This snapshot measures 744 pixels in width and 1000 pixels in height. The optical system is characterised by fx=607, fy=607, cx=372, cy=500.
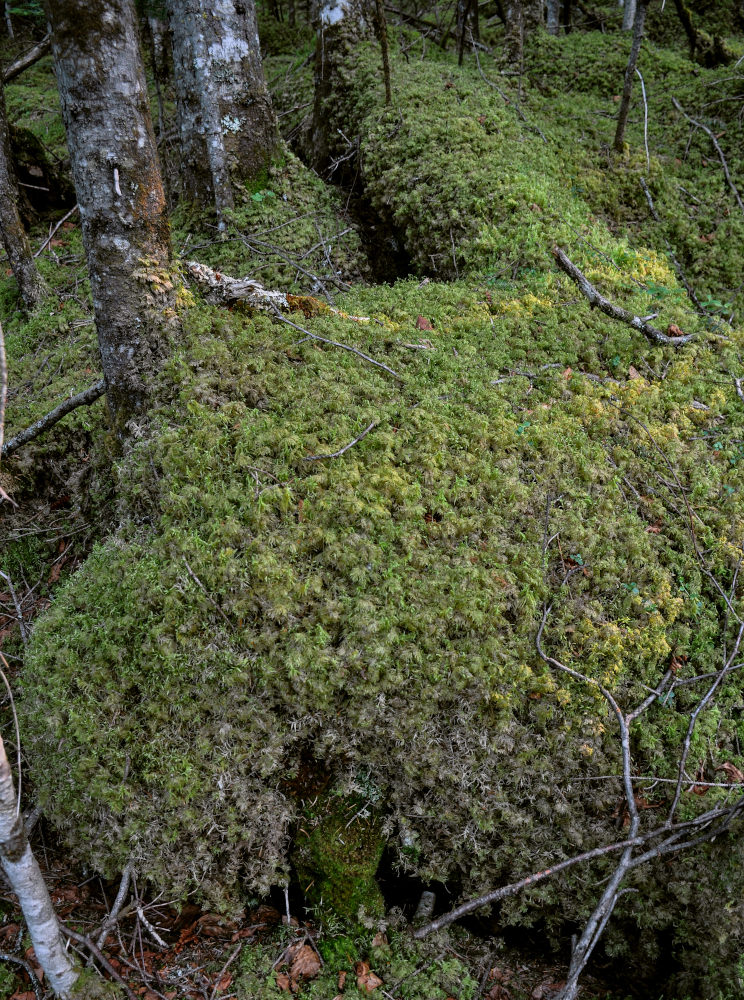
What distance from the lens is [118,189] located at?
3057 millimetres

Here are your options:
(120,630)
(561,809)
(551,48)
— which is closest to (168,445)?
(120,630)

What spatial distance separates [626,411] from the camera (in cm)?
381

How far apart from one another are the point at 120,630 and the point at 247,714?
2.49 feet

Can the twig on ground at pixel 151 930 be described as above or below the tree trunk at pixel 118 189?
below

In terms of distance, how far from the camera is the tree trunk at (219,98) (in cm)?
511

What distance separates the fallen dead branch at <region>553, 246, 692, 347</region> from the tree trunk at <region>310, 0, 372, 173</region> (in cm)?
315

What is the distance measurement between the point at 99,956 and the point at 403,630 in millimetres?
1831

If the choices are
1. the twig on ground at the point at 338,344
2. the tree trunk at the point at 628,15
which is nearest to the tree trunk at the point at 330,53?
the twig on ground at the point at 338,344

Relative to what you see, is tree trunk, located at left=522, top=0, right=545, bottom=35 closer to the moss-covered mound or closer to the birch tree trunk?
the moss-covered mound

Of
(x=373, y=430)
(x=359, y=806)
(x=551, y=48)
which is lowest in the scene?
(x=359, y=806)

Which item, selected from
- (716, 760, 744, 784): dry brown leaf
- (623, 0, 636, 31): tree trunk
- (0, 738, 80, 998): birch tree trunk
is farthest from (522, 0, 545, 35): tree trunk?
(0, 738, 80, 998): birch tree trunk

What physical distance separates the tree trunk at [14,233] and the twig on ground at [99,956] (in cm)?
518

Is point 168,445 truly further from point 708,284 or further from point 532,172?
point 708,284

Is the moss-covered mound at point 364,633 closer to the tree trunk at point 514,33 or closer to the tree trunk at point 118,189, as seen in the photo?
the tree trunk at point 118,189
